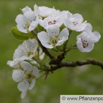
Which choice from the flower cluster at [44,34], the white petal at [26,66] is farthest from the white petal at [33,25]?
the white petal at [26,66]

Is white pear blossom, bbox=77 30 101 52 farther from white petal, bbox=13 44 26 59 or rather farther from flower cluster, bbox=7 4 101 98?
white petal, bbox=13 44 26 59

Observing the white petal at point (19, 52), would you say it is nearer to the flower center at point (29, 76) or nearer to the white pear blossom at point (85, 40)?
the flower center at point (29, 76)

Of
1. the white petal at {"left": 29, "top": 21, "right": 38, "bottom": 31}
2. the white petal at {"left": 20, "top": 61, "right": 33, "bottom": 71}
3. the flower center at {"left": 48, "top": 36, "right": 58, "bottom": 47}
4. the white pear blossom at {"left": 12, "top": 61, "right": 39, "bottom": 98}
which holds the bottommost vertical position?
the white pear blossom at {"left": 12, "top": 61, "right": 39, "bottom": 98}

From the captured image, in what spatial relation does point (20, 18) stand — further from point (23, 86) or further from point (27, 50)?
point (23, 86)

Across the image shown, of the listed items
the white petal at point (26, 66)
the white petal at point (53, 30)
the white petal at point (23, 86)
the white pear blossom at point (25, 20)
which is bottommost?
the white petal at point (23, 86)

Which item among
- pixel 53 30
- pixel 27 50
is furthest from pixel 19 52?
pixel 53 30

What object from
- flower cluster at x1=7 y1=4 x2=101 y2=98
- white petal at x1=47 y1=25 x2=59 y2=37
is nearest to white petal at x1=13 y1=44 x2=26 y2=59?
flower cluster at x1=7 y1=4 x2=101 y2=98

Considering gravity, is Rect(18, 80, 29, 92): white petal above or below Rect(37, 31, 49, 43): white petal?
below

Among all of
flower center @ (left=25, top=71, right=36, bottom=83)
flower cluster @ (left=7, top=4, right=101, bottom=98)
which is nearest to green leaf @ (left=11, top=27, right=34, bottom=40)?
flower cluster @ (left=7, top=4, right=101, bottom=98)
